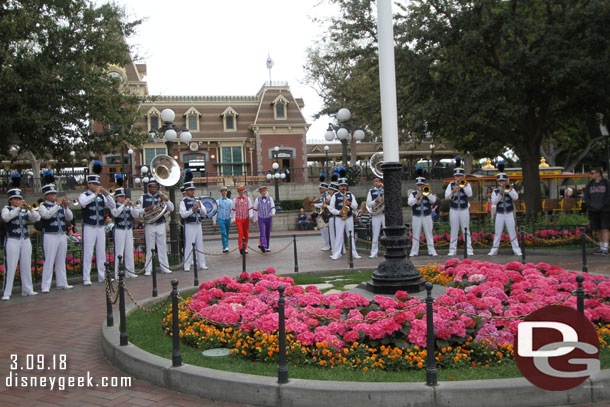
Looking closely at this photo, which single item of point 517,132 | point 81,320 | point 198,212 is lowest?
point 81,320

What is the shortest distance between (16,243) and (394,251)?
7699 mm

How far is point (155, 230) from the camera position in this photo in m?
13.3

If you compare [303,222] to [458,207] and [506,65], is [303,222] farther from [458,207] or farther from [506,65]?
[458,207]

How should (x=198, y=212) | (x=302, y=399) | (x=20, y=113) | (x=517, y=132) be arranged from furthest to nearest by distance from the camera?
(x=517, y=132), (x=20, y=113), (x=198, y=212), (x=302, y=399)

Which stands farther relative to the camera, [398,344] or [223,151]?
[223,151]

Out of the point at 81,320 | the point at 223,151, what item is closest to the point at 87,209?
the point at 81,320

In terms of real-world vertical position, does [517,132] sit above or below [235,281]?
above

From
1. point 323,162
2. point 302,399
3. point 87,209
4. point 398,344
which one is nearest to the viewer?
point 302,399

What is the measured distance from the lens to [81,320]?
8.43 m

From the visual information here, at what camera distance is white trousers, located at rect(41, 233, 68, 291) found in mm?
11344

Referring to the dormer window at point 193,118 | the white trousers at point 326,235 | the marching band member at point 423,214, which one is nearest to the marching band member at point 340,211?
the marching band member at point 423,214

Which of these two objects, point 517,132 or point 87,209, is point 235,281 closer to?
point 87,209

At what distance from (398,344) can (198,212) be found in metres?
9.09

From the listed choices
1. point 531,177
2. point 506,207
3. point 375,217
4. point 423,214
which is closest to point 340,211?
point 375,217
